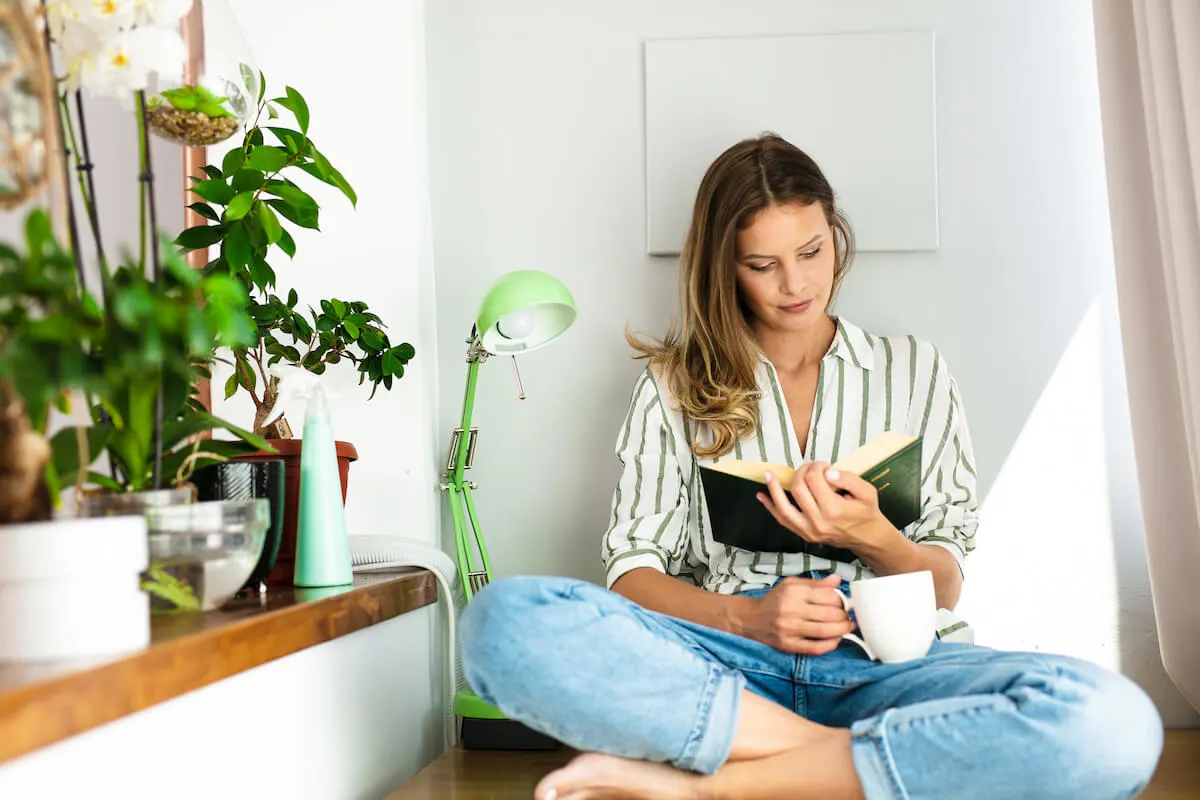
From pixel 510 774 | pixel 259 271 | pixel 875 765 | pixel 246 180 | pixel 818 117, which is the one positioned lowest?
pixel 510 774

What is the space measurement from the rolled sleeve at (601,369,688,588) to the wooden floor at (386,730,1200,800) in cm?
31

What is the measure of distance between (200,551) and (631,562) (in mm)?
683

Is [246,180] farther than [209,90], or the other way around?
[246,180]

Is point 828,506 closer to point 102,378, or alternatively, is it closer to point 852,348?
point 852,348

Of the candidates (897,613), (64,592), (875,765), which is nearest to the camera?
(64,592)

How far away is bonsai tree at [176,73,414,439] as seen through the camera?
1.38 m

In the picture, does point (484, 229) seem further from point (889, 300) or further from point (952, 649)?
point (952, 649)

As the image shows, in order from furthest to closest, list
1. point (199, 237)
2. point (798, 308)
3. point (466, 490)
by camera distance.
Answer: point (466, 490)
point (798, 308)
point (199, 237)

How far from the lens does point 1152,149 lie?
64.3 inches

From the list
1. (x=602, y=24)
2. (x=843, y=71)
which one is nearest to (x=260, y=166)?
(x=602, y=24)

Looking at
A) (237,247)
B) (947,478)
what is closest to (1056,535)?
(947,478)

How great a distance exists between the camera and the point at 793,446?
5.50 ft

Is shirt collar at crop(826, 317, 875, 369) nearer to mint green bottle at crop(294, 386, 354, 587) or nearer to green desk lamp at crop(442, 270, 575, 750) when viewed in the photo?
green desk lamp at crop(442, 270, 575, 750)

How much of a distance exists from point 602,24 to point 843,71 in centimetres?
46
